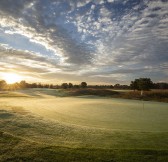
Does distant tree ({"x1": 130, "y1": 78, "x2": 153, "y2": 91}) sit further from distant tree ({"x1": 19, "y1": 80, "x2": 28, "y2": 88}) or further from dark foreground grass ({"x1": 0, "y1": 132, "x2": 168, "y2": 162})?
dark foreground grass ({"x1": 0, "y1": 132, "x2": 168, "y2": 162})

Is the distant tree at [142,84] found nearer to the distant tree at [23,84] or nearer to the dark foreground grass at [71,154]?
the distant tree at [23,84]

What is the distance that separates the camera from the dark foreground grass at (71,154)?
18.6 feet

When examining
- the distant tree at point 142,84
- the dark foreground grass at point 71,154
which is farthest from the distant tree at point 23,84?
the dark foreground grass at point 71,154

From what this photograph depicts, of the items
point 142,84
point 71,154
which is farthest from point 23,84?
point 71,154

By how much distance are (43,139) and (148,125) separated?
5.34 metres

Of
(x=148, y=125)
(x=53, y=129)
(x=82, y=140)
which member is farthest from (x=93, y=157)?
(x=148, y=125)

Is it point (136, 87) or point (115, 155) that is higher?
point (136, 87)

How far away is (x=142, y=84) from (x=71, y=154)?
5450 centimetres

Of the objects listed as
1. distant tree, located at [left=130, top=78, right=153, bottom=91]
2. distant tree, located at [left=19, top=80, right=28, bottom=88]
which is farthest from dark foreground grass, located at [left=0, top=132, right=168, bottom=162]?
distant tree, located at [left=19, top=80, right=28, bottom=88]

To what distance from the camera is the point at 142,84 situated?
58.2 meters

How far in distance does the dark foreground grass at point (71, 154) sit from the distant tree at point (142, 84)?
52.7 m

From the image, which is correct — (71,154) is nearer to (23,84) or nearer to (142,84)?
(142,84)

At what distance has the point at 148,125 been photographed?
34.5ft

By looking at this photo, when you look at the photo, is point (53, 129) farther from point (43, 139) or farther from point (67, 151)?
point (67, 151)
